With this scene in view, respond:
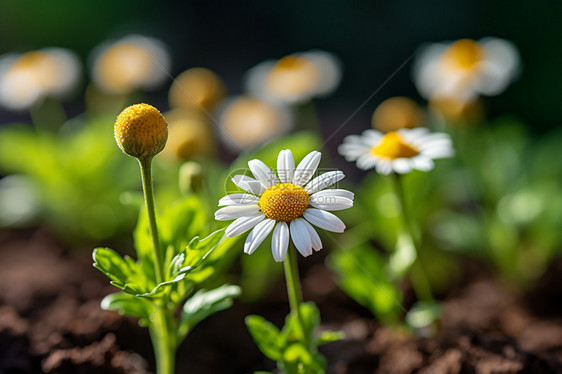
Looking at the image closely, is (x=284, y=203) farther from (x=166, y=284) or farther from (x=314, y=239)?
(x=166, y=284)

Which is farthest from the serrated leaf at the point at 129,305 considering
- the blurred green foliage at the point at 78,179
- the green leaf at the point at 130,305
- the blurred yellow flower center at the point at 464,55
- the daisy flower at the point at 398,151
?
the blurred yellow flower center at the point at 464,55

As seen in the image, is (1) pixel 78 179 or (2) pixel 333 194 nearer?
(2) pixel 333 194

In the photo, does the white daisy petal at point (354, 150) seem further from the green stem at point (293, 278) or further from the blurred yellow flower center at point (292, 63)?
the blurred yellow flower center at point (292, 63)

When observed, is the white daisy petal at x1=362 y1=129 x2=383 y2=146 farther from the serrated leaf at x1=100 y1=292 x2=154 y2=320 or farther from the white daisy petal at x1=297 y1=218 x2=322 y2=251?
the serrated leaf at x1=100 y1=292 x2=154 y2=320

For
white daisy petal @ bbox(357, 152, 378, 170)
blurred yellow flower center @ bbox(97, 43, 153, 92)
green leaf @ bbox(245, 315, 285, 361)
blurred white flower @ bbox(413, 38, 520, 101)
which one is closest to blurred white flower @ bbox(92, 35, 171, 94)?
blurred yellow flower center @ bbox(97, 43, 153, 92)

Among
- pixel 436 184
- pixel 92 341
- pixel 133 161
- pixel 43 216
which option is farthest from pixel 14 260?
pixel 436 184

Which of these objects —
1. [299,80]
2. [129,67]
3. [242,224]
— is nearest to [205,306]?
[242,224]
